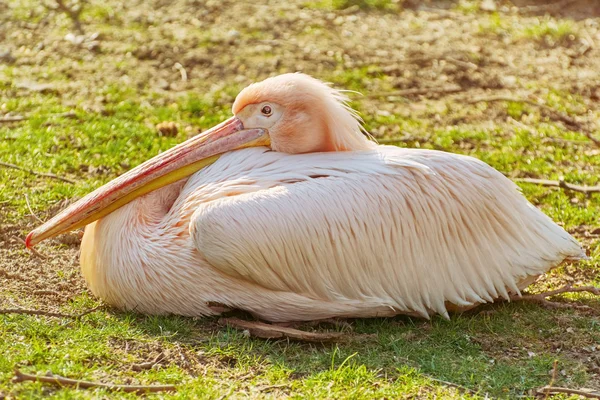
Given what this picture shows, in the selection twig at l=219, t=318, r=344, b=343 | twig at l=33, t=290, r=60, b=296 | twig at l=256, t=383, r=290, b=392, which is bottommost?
twig at l=256, t=383, r=290, b=392

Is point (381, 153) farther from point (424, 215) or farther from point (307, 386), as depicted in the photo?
point (307, 386)

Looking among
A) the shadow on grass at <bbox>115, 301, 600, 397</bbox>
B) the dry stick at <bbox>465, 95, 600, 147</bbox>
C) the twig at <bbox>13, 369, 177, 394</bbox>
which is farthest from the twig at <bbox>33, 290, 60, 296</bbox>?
the dry stick at <bbox>465, 95, 600, 147</bbox>

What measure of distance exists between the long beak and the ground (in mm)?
358

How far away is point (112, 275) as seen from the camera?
4.18 metres

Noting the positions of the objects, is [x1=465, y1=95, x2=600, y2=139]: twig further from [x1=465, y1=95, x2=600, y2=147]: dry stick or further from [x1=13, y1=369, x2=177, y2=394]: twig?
[x1=13, y1=369, x2=177, y2=394]: twig

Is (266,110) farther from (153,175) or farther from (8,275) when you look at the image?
(8,275)

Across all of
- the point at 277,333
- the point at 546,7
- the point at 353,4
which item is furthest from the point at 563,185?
the point at 546,7

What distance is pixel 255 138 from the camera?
454 cm

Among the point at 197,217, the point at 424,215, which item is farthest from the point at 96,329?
the point at 424,215

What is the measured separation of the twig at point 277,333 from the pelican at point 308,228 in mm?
87

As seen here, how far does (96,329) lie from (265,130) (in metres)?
1.30

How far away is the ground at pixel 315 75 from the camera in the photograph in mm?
3742

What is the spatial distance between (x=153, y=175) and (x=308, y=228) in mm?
878

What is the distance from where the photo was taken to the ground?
3.74m
